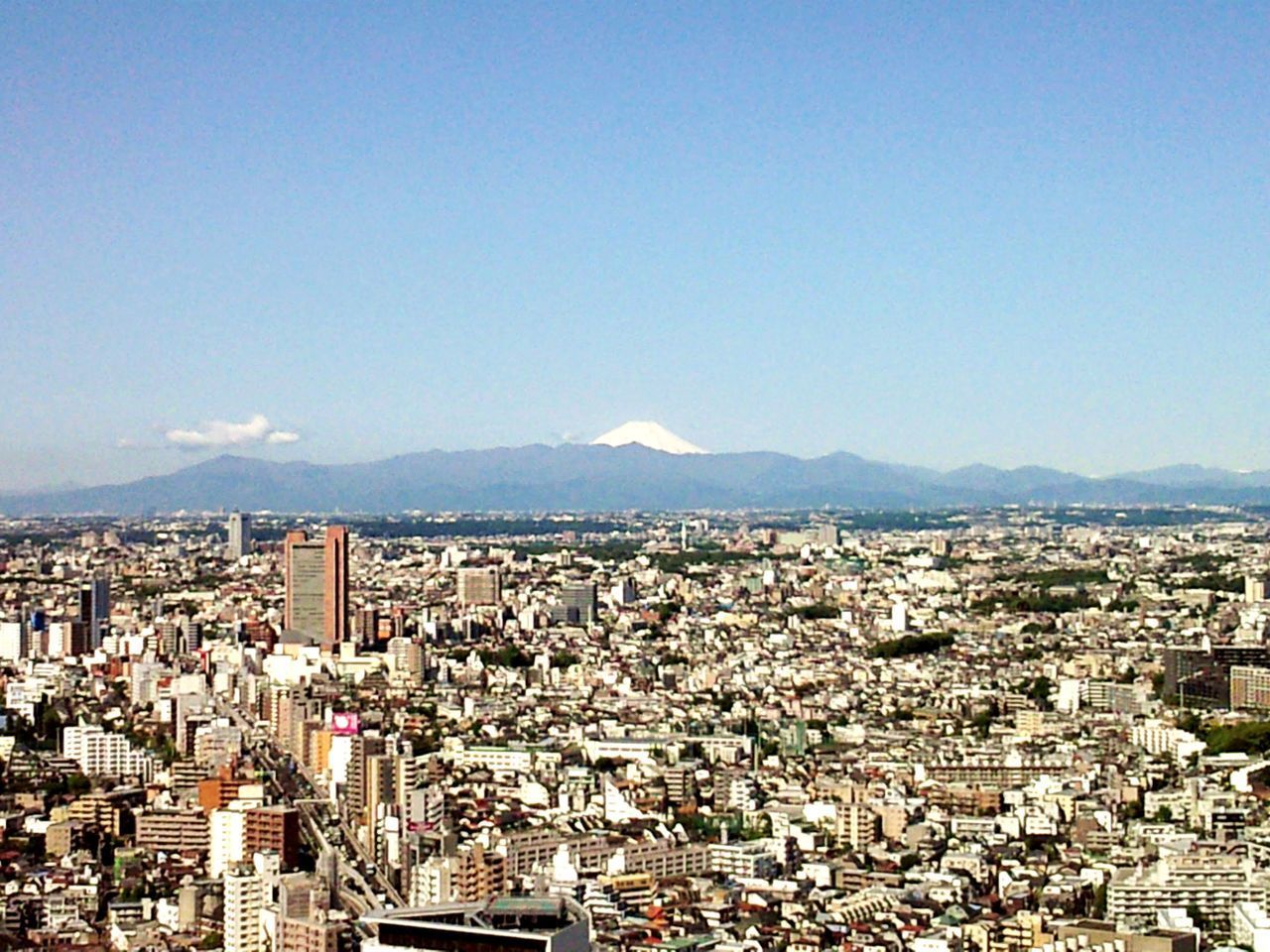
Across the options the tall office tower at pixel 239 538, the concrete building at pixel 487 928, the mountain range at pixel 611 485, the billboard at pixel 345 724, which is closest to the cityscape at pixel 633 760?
the concrete building at pixel 487 928

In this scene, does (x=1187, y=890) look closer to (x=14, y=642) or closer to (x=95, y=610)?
(x=14, y=642)

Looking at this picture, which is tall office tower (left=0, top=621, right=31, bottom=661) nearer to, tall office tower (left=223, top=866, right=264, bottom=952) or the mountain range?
tall office tower (left=223, top=866, right=264, bottom=952)

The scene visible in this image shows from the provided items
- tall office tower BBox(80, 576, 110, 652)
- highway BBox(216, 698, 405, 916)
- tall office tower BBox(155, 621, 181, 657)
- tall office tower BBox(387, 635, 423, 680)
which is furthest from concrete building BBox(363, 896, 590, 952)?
tall office tower BBox(80, 576, 110, 652)

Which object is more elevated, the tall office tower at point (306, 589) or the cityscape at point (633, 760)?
the tall office tower at point (306, 589)

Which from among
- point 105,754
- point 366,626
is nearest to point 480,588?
point 366,626

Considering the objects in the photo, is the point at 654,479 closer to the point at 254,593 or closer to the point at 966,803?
the point at 254,593

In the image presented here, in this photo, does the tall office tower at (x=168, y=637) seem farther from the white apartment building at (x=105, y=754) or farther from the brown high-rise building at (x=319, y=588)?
the white apartment building at (x=105, y=754)

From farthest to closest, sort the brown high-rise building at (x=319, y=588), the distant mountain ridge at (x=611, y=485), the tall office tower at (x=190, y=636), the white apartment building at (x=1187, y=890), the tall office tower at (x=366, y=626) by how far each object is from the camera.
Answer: the distant mountain ridge at (x=611, y=485) → the brown high-rise building at (x=319, y=588) → the tall office tower at (x=366, y=626) → the tall office tower at (x=190, y=636) → the white apartment building at (x=1187, y=890)
